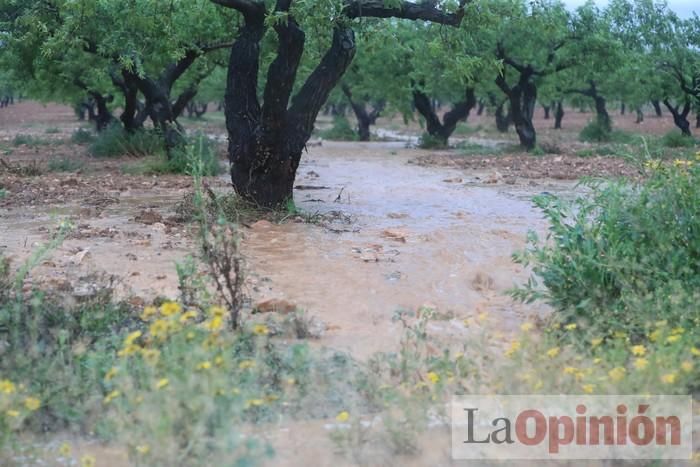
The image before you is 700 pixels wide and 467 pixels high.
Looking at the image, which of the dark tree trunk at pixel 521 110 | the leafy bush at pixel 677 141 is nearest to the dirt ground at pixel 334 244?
the dark tree trunk at pixel 521 110

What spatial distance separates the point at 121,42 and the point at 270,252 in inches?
247

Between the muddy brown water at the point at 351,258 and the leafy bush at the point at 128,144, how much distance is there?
607cm

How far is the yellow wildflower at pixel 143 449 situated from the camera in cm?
305

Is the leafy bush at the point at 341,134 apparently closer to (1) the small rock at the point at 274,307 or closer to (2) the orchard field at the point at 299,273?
(2) the orchard field at the point at 299,273

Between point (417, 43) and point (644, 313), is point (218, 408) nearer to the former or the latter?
point (644, 313)

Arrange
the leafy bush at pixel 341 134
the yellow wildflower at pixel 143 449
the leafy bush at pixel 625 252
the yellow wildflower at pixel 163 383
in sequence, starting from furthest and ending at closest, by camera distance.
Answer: the leafy bush at pixel 341 134 → the leafy bush at pixel 625 252 → the yellow wildflower at pixel 163 383 → the yellow wildflower at pixel 143 449

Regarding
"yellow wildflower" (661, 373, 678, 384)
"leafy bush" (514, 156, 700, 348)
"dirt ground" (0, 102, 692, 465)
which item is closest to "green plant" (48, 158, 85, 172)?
"dirt ground" (0, 102, 692, 465)

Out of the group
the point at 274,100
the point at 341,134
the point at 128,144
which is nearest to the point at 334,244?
the point at 274,100

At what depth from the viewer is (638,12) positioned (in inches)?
1025

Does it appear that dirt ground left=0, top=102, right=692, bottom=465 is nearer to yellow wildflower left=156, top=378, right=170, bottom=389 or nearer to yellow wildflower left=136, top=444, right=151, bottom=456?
yellow wildflower left=136, top=444, right=151, bottom=456

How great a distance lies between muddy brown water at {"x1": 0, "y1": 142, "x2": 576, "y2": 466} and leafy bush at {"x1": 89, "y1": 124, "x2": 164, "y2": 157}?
19.9 feet

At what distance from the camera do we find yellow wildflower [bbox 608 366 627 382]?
11.7 feet

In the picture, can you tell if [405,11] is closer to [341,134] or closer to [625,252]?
[625,252]

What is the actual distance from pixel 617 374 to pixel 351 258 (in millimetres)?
4621
